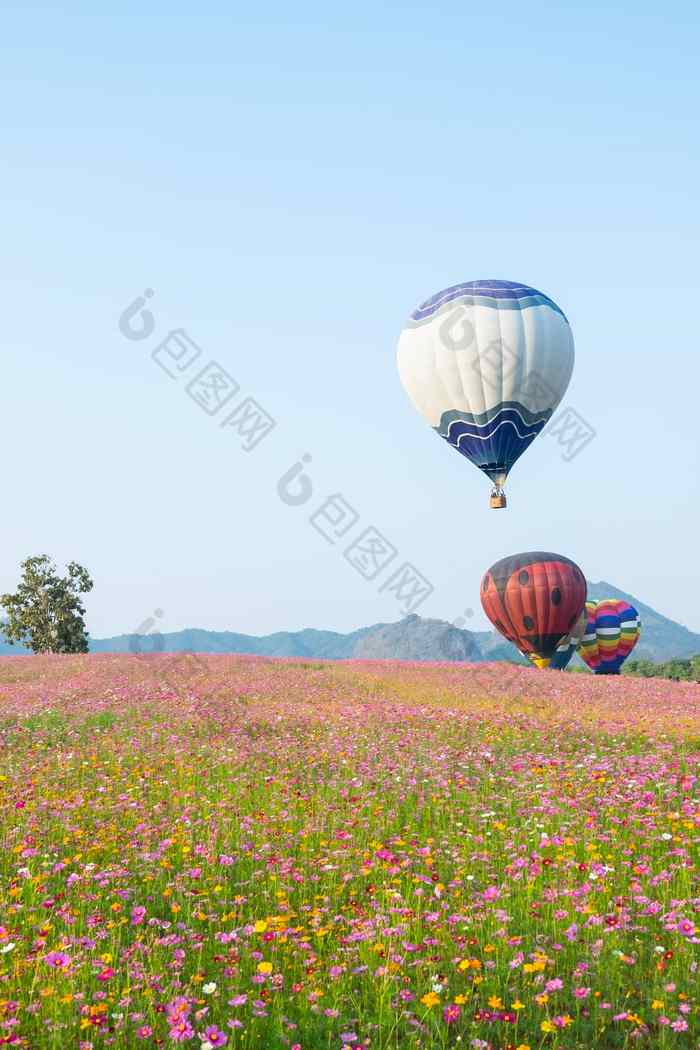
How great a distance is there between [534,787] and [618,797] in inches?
48.4

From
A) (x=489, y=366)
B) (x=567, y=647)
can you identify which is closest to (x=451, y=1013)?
(x=489, y=366)

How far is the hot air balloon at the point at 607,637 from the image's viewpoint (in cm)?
6019

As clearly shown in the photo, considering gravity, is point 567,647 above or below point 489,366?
below

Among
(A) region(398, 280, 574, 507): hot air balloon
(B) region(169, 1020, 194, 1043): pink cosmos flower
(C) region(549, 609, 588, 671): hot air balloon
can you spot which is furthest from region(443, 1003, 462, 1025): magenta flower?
(C) region(549, 609, 588, 671): hot air balloon

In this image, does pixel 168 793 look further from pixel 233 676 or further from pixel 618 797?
pixel 233 676

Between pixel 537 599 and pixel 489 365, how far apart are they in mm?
13571

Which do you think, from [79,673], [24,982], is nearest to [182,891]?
[24,982]

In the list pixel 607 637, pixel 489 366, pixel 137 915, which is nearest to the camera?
pixel 137 915

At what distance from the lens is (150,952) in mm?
6586

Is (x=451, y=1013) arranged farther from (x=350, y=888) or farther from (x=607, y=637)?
(x=607, y=637)

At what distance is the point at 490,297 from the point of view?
36656 millimetres

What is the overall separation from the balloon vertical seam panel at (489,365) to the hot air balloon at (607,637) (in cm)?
2573

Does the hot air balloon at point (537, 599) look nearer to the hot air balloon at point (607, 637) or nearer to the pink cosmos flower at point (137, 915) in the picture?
→ the hot air balloon at point (607, 637)

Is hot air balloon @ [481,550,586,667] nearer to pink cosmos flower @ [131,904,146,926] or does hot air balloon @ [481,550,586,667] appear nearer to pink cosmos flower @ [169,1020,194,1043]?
pink cosmos flower @ [131,904,146,926]
